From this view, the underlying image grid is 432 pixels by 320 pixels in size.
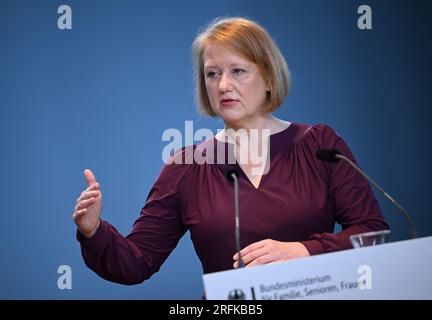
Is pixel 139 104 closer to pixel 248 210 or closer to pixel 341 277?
pixel 248 210

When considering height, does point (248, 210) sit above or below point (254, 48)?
below

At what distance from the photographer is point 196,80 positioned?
1.94 meters

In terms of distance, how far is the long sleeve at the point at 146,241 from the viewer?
1.58 meters

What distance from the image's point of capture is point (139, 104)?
2.92 metres

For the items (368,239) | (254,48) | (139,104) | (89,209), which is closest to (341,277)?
(368,239)

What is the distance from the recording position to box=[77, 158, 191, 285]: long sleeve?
1577mm

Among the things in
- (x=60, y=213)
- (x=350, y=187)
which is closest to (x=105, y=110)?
(x=60, y=213)

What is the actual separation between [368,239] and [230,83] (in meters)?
0.70

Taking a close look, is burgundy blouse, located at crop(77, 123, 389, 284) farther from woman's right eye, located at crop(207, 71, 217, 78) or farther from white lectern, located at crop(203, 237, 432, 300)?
white lectern, located at crop(203, 237, 432, 300)

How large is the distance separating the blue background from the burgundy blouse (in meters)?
1.09

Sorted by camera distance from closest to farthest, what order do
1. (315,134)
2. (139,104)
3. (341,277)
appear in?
(341,277) → (315,134) → (139,104)

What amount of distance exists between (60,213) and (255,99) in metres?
1.37

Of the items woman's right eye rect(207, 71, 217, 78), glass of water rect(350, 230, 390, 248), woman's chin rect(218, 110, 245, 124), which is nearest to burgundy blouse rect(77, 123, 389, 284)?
woman's chin rect(218, 110, 245, 124)

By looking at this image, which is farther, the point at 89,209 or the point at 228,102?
the point at 228,102
